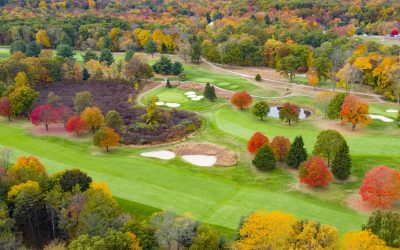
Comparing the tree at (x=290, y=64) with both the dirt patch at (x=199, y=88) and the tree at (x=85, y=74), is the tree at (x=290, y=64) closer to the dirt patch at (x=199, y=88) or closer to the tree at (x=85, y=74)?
the dirt patch at (x=199, y=88)

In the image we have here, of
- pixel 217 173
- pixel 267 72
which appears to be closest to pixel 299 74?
pixel 267 72

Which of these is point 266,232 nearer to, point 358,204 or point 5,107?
point 358,204

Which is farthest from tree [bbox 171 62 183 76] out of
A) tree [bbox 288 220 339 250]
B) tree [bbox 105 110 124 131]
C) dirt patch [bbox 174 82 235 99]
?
tree [bbox 288 220 339 250]

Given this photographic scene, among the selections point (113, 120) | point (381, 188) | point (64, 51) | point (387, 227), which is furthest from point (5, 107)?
point (387, 227)

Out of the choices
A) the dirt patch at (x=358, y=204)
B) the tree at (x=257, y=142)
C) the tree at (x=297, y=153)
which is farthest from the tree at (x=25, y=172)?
the dirt patch at (x=358, y=204)

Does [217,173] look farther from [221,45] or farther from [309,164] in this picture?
[221,45]

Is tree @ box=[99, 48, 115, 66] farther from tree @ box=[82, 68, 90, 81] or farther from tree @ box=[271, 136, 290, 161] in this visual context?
tree @ box=[271, 136, 290, 161]
